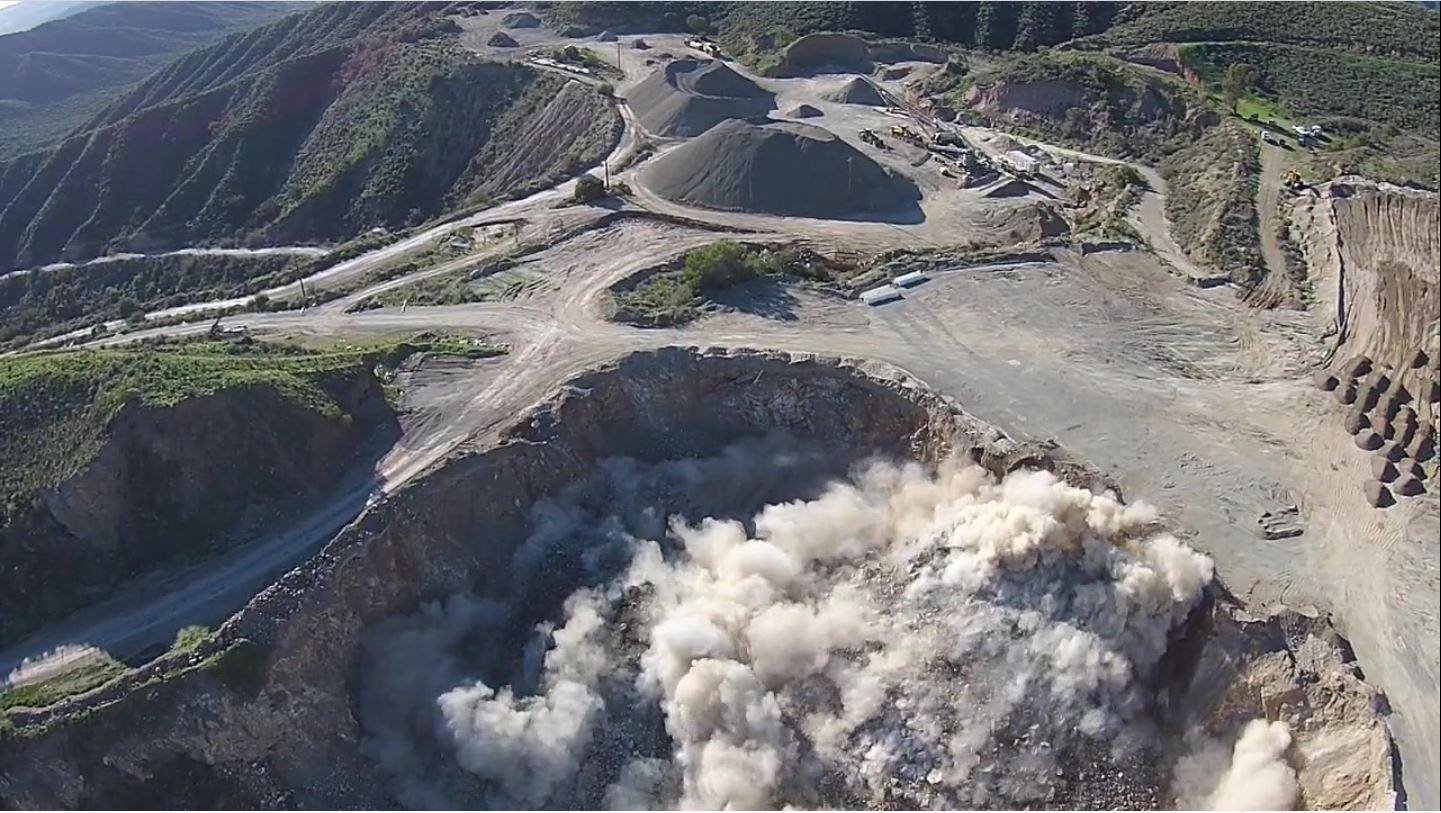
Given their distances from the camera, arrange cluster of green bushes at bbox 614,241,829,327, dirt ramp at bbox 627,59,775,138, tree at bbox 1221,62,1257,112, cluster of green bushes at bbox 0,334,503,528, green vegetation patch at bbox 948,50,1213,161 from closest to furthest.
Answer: cluster of green bushes at bbox 0,334,503,528 < cluster of green bushes at bbox 614,241,829,327 < green vegetation patch at bbox 948,50,1213,161 < tree at bbox 1221,62,1257,112 < dirt ramp at bbox 627,59,775,138

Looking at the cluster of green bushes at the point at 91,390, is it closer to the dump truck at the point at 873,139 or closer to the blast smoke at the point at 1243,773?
the blast smoke at the point at 1243,773

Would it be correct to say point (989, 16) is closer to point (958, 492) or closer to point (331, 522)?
point (958, 492)

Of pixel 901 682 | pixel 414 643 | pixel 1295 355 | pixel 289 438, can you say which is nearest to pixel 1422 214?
pixel 1295 355

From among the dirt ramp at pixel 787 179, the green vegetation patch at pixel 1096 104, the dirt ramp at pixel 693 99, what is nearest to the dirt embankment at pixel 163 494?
the dirt ramp at pixel 787 179

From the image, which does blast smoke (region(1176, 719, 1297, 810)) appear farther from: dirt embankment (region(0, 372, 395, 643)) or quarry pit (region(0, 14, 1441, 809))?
dirt embankment (region(0, 372, 395, 643))

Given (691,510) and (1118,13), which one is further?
(1118,13)

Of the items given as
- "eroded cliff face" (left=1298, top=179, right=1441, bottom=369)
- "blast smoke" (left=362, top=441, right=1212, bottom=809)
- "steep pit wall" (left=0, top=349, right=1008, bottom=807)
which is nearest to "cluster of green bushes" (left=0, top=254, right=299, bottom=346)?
"steep pit wall" (left=0, top=349, right=1008, bottom=807)
